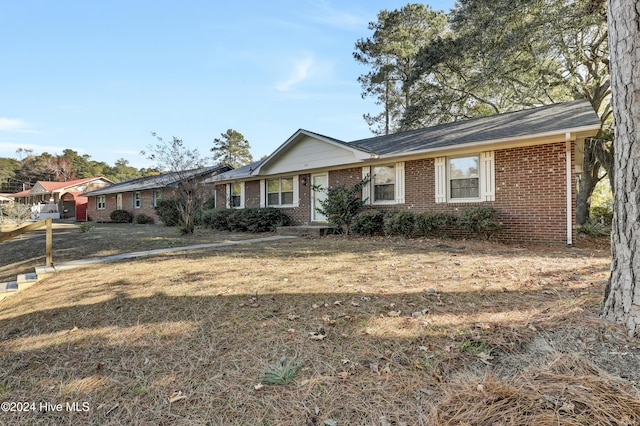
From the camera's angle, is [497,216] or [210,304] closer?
[210,304]

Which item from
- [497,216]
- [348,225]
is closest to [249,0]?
[348,225]

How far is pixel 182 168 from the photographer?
479 inches

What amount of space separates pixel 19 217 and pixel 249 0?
19.5 metres

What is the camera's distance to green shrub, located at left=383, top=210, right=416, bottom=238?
9.70m

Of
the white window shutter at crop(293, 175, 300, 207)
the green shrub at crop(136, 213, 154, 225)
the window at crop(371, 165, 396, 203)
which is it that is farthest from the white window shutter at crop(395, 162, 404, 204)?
the green shrub at crop(136, 213, 154, 225)

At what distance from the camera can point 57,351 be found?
2777 mm

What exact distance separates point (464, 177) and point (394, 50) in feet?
55.6

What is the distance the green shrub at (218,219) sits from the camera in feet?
49.3

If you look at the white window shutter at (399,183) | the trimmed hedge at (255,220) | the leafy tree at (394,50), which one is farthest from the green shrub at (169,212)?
the leafy tree at (394,50)

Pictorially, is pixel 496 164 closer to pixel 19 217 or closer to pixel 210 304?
pixel 210 304

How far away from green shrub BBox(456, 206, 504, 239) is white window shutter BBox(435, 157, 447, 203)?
1.29 m

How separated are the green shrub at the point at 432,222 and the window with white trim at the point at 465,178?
36.2 inches

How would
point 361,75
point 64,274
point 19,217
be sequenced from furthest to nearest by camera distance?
1. point 361,75
2. point 19,217
3. point 64,274

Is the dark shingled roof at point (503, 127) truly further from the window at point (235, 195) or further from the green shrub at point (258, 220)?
the window at point (235, 195)
